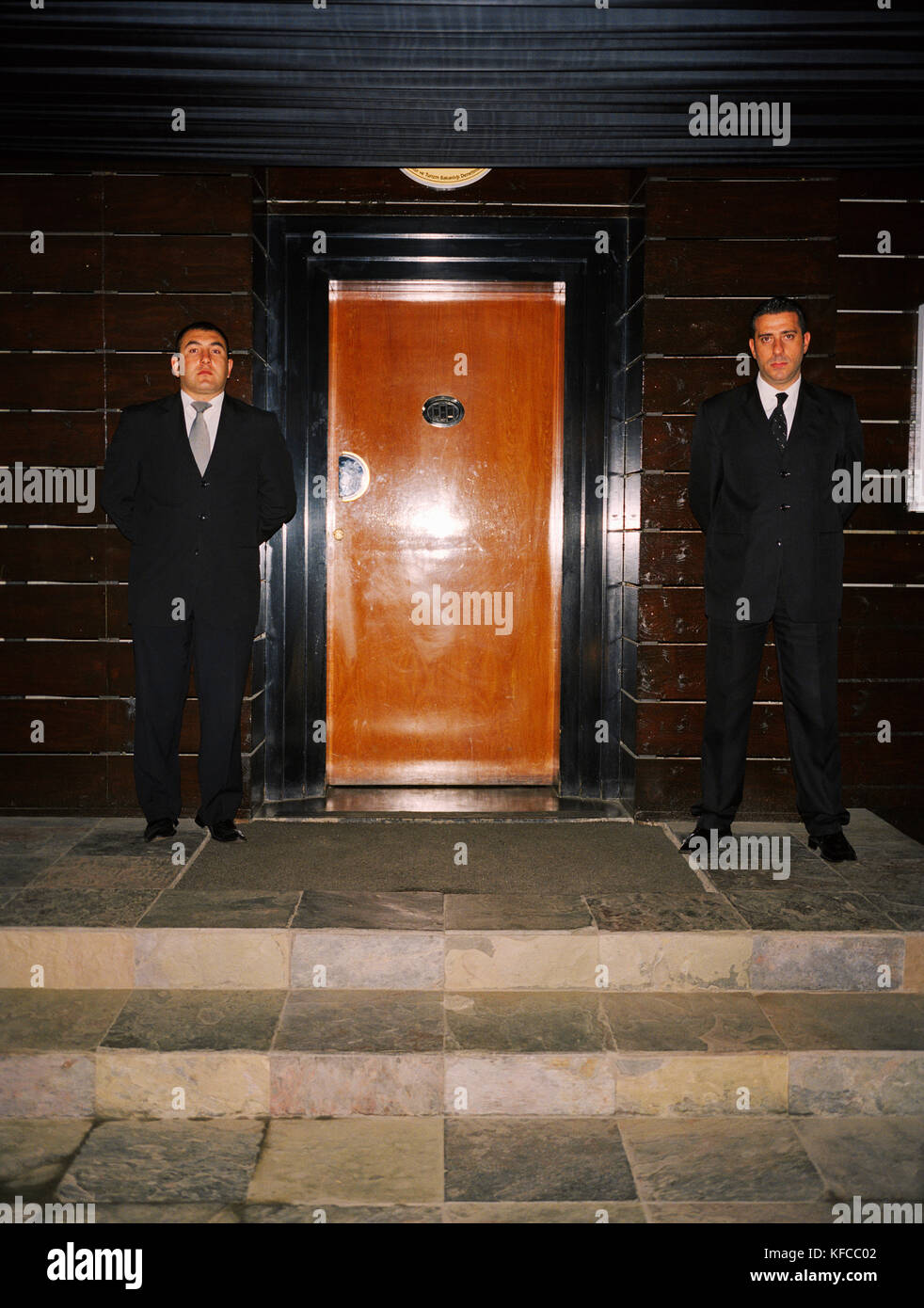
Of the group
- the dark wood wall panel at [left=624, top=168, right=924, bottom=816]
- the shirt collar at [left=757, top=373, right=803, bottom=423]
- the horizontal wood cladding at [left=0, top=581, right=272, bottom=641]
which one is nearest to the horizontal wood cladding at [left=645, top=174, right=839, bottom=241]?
the dark wood wall panel at [left=624, top=168, right=924, bottom=816]

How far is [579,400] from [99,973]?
3.04 meters

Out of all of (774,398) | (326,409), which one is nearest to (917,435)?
(774,398)

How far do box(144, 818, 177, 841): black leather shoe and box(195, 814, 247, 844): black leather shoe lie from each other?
0.35 feet

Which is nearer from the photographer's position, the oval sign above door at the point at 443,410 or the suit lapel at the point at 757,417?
the suit lapel at the point at 757,417

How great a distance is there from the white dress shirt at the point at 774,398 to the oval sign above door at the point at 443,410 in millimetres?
1402

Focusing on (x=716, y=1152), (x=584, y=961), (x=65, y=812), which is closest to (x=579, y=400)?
(x=584, y=961)

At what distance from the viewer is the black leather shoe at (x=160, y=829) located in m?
4.13

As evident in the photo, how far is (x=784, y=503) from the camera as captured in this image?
153 inches

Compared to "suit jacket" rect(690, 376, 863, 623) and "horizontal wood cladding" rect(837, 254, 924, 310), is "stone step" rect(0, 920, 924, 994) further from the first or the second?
"horizontal wood cladding" rect(837, 254, 924, 310)

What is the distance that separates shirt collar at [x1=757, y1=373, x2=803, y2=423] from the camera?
393cm

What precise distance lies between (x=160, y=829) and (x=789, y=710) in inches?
96.2

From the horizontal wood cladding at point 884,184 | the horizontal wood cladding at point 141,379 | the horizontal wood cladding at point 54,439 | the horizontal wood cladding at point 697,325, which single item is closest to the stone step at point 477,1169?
the horizontal wood cladding at point 54,439

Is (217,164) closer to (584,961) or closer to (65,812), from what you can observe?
(65,812)

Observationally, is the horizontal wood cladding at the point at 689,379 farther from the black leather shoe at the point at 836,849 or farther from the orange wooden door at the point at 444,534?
the black leather shoe at the point at 836,849
